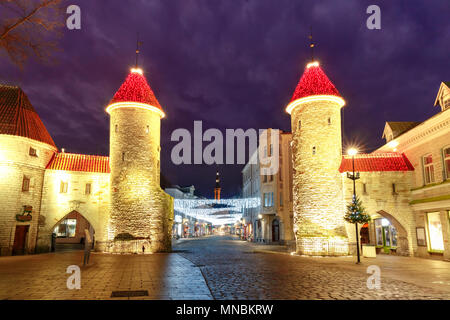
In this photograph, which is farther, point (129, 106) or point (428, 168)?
point (129, 106)

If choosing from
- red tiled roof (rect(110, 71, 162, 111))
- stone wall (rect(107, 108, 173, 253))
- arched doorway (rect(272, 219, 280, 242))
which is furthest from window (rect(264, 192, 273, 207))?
red tiled roof (rect(110, 71, 162, 111))

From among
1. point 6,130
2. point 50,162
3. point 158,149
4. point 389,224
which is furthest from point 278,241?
point 6,130

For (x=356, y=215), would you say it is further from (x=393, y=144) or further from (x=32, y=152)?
(x=32, y=152)

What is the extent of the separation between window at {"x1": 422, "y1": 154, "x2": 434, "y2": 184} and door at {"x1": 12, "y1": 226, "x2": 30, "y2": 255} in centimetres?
2783

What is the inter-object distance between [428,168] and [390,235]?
6.61m

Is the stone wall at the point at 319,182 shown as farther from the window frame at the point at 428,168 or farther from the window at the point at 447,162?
the window at the point at 447,162

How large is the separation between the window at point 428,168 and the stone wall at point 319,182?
5.30 meters

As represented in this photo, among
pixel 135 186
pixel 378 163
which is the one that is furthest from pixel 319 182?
pixel 135 186

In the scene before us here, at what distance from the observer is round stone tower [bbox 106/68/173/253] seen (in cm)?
2575

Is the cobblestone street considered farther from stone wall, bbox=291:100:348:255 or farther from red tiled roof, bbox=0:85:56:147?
red tiled roof, bbox=0:85:56:147

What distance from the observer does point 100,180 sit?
27.2 metres
